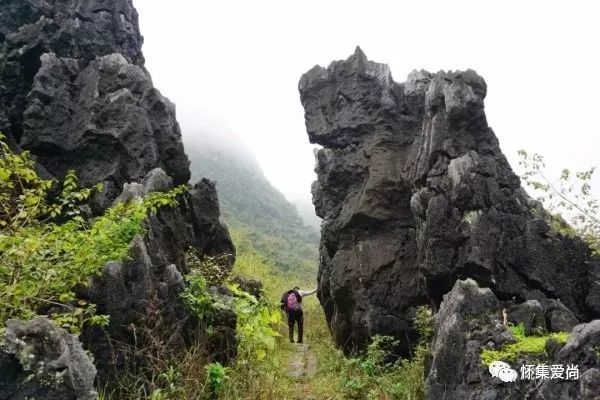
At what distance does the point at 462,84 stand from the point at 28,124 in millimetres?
10525

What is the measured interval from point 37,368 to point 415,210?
8.95m

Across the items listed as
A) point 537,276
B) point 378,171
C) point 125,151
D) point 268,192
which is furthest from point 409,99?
point 268,192

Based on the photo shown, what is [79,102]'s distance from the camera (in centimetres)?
1306

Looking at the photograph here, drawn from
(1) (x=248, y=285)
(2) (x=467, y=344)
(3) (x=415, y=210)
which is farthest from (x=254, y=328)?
(1) (x=248, y=285)

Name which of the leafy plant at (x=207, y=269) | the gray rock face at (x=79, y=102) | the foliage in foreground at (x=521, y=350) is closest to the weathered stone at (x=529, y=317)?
the foliage in foreground at (x=521, y=350)

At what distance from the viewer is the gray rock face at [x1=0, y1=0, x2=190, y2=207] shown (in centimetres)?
1227

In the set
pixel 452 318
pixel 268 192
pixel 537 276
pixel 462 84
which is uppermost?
pixel 268 192

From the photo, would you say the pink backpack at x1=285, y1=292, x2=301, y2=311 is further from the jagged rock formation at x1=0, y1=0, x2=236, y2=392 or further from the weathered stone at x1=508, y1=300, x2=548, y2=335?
the weathered stone at x1=508, y1=300, x2=548, y2=335

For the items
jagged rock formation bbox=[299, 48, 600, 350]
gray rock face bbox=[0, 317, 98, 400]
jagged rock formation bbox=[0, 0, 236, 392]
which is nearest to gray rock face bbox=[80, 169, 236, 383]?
jagged rock formation bbox=[0, 0, 236, 392]

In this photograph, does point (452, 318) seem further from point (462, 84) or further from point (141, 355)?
point (462, 84)

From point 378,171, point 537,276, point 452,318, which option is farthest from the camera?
point 378,171

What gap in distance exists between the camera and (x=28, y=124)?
40.3 ft

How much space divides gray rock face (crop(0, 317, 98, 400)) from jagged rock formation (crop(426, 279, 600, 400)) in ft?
14.8

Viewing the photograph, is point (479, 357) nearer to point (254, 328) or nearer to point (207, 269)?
point (254, 328)
